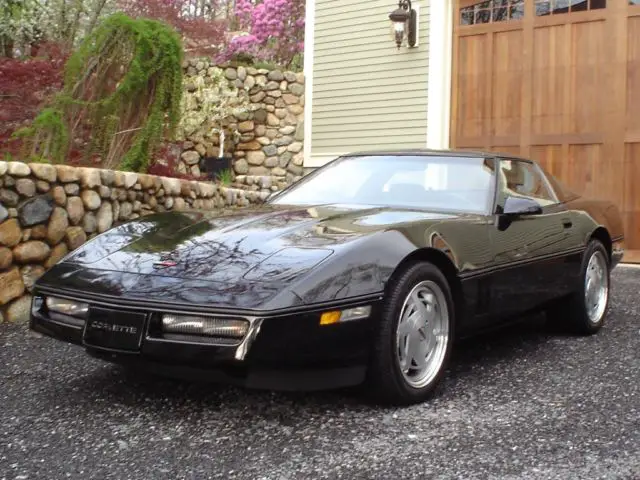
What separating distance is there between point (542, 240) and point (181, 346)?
7.36 feet

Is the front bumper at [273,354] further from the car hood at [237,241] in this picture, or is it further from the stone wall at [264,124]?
the stone wall at [264,124]

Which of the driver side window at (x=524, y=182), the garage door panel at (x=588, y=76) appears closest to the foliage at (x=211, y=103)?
the garage door panel at (x=588, y=76)

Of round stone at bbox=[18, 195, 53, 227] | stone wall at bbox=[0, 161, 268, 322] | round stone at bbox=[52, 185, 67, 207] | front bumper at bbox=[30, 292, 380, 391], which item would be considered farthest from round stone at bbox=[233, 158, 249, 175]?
front bumper at bbox=[30, 292, 380, 391]

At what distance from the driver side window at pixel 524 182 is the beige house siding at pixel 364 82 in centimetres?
527

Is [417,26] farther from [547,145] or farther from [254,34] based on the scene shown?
[254,34]

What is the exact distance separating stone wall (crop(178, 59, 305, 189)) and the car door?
6.88 meters

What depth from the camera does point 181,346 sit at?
2635 millimetres

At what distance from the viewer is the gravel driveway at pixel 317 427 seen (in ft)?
7.88

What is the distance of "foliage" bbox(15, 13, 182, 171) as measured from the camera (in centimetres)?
620

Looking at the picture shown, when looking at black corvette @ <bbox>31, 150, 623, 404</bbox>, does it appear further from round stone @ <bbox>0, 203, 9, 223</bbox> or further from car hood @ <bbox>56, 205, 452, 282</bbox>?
round stone @ <bbox>0, 203, 9, 223</bbox>

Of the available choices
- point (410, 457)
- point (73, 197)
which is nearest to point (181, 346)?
point (410, 457)

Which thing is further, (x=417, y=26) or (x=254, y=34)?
(x=254, y=34)

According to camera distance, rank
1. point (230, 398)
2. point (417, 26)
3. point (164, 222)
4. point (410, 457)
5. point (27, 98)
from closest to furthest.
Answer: point (410, 457)
point (230, 398)
point (164, 222)
point (27, 98)
point (417, 26)

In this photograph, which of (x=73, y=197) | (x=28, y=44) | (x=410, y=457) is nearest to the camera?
(x=410, y=457)
